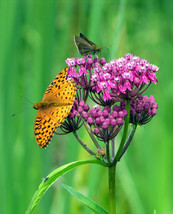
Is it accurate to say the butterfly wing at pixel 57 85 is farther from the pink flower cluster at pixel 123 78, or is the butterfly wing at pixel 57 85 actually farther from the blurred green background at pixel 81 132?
the blurred green background at pixel 81 132

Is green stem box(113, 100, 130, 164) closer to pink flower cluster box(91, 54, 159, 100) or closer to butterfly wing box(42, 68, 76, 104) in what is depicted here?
pink flower cluster box(91, 54, 159, 100)

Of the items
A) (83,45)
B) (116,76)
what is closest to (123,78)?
(116,76)

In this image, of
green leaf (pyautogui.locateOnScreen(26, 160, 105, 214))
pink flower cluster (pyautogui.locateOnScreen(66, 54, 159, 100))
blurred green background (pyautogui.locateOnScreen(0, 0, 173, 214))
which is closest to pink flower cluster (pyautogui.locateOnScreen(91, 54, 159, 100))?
pink flower cluster (pyautogui.locateOnScreen(66, 54, 159, 100))

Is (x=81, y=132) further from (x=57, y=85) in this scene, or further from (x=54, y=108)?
(x=54, y=108)

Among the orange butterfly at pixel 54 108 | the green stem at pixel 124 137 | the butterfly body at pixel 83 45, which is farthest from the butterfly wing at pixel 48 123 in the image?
the butterfly body at pixel 83 45

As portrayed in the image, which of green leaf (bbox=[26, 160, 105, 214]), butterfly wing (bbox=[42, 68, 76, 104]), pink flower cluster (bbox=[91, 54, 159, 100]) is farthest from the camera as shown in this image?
butterfly wing (bbox=[42, 68, 76, 104])

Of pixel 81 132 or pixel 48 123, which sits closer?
pixel 48 123
